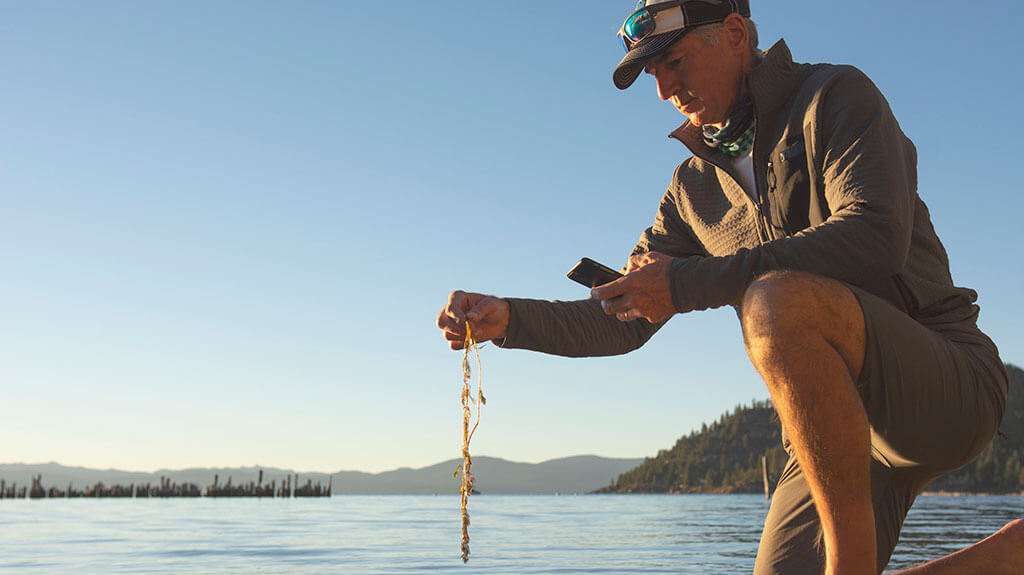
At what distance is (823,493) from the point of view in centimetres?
191

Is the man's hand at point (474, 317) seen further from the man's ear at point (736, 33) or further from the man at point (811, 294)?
the man's ear at point (736, 33)

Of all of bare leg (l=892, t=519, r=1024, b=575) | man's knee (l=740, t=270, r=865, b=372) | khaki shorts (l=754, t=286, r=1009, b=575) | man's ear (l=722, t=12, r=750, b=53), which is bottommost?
bare leg (l=892, t=519, r=1024, b=575)

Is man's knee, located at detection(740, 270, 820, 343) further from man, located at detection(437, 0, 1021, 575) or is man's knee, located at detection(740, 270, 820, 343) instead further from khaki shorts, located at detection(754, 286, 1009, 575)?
khaki shorts, located at detection(754, 286, 1009, 575)

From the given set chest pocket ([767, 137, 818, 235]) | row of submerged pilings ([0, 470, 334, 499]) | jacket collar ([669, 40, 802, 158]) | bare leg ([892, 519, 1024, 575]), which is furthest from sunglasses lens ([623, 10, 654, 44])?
row of submerged pilings ([0, 470, 334, 499])

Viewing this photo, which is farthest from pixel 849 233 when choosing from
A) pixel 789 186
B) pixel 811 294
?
pixel 789 186

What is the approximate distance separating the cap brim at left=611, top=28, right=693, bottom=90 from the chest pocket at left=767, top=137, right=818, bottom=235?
0.50 metres

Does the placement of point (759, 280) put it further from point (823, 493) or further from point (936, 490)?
point (936, 490)

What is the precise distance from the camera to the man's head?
8.87 feet

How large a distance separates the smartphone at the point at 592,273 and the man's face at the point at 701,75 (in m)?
0.68

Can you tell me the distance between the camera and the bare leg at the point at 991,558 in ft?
8.09

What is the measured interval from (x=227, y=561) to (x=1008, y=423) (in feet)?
477

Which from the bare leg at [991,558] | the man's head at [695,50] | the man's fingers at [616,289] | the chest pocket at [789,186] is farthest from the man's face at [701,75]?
the bare leg at [991,558]

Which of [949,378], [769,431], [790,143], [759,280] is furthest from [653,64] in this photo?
[769,431]

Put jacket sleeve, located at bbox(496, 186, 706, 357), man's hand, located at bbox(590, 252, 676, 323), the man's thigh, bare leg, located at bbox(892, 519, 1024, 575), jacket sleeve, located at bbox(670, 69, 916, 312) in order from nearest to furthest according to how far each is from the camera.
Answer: the man's thigh
jacket sleeve, located at bbox(670, 69, 916, 312)
man's hand, located at bbox(590, 252, 676, 323)
bare leg, located at bbox(892, 519, 1024, 575)
jacket sleeve, located at bbox(496, 186, 706, 357)
